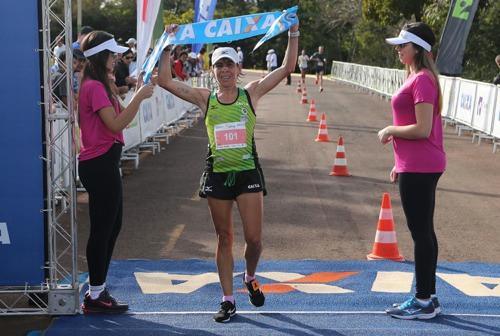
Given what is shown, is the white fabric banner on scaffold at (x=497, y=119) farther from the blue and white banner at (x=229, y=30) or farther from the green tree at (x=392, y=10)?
the green tree at (x=392, y=10)

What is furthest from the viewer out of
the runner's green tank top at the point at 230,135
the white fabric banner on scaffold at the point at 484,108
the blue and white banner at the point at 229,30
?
the white fabric banner on scaffold at the point at 484,108

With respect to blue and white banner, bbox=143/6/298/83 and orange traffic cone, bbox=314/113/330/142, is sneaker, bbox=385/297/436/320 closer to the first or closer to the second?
blue and white banner, bbox=143/6/298/83

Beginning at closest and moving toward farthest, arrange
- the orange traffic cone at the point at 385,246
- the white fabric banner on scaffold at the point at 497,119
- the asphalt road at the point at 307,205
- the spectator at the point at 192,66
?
the orange traffic cone at the point at 385,246 → the asphalt road at the point at 307,205 → the white fabric banner on scaffold at the point at 497,119 → the spectator at the point at 192,66

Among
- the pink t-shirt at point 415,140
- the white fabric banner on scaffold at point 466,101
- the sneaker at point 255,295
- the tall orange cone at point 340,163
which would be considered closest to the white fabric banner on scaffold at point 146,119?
the tall orange cone at point 340,163

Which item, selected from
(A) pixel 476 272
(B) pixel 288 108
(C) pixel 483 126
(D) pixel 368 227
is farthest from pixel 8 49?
(B) pixel 288 108

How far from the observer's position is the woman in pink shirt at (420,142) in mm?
5551

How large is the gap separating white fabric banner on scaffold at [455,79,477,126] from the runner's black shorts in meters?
14.6

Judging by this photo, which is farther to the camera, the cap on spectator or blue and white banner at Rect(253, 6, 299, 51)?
blue and white banner at Rect(253, 6, 299, 51)

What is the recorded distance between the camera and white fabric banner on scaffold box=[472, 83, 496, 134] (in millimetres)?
17484

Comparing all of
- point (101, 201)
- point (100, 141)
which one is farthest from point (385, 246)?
point (100, 141)

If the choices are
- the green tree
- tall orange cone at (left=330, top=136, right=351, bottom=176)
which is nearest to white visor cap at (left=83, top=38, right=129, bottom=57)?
tall orange cone at (left=330, top=136, right=351, bottom=176)

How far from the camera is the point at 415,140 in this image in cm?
564

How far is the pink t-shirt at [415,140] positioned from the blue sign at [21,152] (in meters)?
2.57

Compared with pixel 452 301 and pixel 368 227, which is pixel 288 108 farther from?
pixel 452 301
